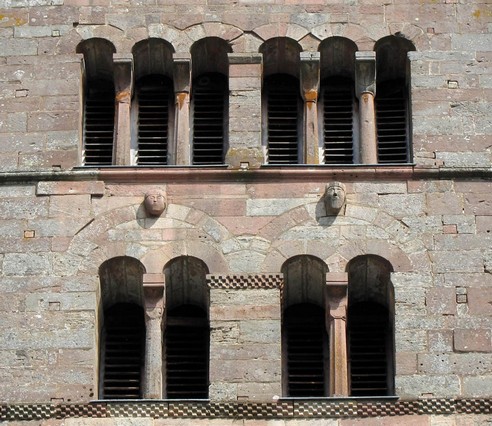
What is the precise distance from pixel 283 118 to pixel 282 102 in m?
0.25

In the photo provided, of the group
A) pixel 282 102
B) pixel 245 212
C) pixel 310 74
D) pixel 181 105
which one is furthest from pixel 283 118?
pixel 245 212

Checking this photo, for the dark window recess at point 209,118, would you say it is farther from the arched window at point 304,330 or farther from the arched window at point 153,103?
the arched window at point 304,330

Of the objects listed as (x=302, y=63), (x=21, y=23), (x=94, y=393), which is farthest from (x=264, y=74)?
(x=94, y=393)

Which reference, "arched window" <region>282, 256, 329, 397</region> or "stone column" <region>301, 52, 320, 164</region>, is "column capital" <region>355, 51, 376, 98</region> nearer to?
"stone column" <region>301, 52, 320, 164</region>

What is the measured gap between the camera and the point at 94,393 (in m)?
27.2

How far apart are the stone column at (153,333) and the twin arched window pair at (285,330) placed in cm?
6

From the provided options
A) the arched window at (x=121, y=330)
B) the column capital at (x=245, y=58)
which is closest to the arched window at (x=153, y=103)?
the column capital at (x=245, y=58)

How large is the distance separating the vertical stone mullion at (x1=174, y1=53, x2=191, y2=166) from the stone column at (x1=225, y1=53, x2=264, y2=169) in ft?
1.53

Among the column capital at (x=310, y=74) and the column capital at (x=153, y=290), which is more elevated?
the column capital at (x=310, y=74)

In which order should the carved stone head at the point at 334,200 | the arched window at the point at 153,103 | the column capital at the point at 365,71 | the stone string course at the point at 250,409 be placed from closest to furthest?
the stone string course at the point at 250,409
the carved stone head at the point at 334,200
the arched window at the point at 153,103
the column capital at the point at 365,71

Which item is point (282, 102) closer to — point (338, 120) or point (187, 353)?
point (338, 120)

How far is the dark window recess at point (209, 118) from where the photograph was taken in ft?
96.4

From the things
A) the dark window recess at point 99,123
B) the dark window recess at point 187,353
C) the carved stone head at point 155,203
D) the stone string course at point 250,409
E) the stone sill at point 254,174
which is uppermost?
the dark window recess at point 99,123

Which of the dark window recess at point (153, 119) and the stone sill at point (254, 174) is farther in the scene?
the dark window recess at point (153, 119)
